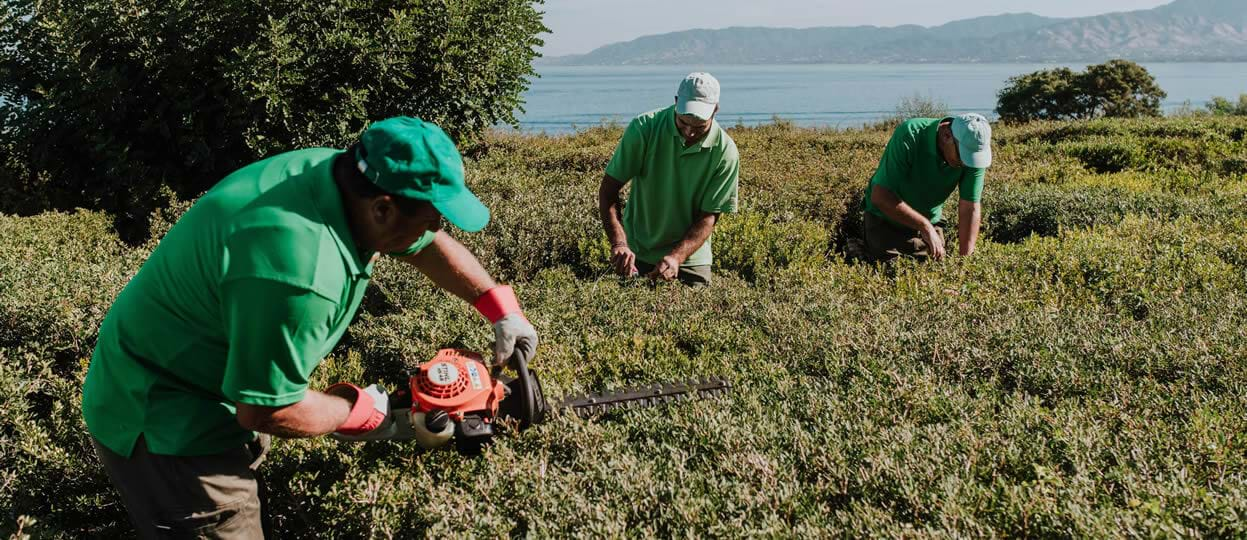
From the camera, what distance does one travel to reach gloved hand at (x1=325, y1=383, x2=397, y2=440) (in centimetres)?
220

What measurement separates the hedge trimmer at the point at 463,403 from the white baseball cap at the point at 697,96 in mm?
1985

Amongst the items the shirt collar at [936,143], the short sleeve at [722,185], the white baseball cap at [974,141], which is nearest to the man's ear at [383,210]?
the short sleeve at [722,185]

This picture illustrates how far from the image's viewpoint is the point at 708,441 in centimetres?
275

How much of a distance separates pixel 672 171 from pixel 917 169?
1.97m

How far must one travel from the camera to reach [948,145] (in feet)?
16.8

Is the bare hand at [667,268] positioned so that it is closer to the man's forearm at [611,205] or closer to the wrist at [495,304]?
the man's forearm at [611,205]

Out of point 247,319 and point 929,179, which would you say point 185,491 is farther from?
point 929,179

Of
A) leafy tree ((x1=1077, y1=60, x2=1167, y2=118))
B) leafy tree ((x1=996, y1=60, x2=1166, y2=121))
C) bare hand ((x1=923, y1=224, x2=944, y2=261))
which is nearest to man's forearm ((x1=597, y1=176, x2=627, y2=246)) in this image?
bare hand ((x1=923, y1=224, x2=944, y2=261))

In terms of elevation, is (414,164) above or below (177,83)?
below

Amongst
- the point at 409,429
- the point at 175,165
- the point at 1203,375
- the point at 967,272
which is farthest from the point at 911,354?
the point at 175,165

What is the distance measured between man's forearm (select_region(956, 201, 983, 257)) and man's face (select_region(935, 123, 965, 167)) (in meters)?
0.29

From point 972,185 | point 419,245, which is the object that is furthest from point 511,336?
point 972,185

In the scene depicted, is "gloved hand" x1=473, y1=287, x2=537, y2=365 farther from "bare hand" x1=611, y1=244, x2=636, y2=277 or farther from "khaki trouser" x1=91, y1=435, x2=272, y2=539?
"bare hand" x1=611, y1=244, x2=636, y2=277

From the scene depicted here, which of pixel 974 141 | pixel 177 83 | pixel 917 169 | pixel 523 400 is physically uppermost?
pixel 177 83
